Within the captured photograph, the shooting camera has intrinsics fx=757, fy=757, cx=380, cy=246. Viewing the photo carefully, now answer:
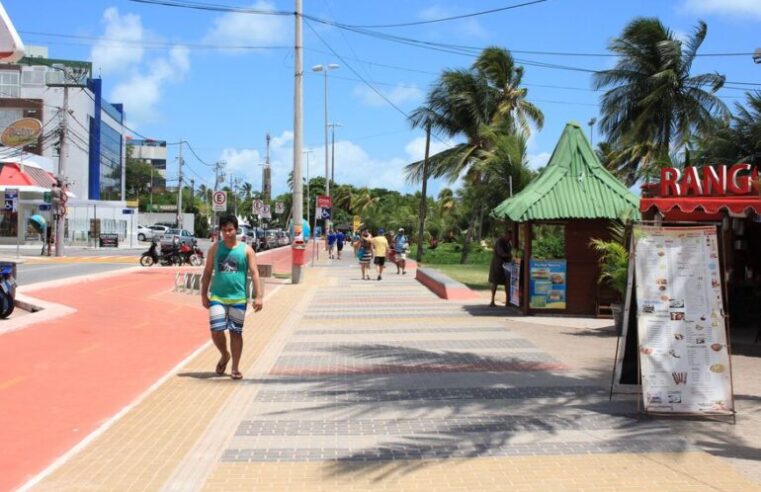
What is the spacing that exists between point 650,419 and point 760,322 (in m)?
6.13

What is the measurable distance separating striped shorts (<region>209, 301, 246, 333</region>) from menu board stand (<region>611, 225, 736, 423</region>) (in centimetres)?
409

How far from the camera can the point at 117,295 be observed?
17.7m

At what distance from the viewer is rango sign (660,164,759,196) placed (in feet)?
32.8

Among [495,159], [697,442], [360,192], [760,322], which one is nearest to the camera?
[697,442]

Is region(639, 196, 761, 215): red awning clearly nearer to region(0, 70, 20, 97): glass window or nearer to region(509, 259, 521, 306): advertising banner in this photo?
region(509, 259, 521, 306): advertising banner

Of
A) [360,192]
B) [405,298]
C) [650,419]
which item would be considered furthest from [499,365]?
[360,192]

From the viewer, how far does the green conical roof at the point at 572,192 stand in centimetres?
1419

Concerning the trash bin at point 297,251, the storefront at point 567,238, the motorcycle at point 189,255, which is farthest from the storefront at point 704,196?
the motorcycle at point 189,255

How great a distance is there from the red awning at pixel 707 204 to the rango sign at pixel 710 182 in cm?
10

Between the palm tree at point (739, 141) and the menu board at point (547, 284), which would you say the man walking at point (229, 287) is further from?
the palm tree at point (739, 141)

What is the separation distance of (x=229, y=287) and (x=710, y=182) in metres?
6.48

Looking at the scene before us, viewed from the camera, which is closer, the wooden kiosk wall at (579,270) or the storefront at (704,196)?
the storefront at (704,196)

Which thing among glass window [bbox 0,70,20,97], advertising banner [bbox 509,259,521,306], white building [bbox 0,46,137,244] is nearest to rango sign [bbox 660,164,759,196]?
advertising banner [bbox 509,259,521,306]

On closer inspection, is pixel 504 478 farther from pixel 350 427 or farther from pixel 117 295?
pixel 117 295
